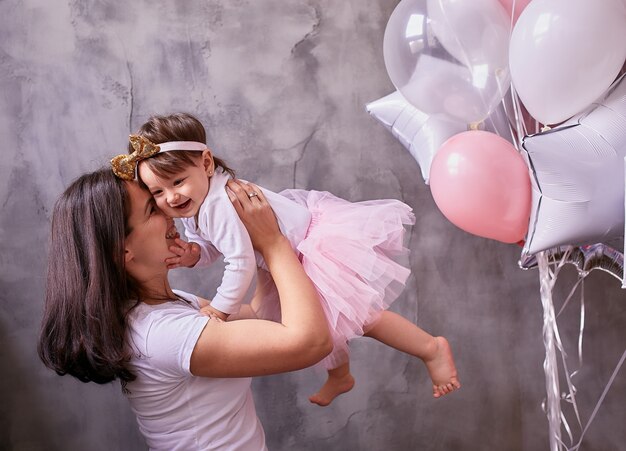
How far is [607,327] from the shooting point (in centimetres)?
235

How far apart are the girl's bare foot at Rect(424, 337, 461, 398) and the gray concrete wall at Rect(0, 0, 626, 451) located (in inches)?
22.3

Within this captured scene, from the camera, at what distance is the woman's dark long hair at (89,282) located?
1.34m

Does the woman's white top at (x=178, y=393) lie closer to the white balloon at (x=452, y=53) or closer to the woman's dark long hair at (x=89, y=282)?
the woman's dark long hair at (x=89, y=282)

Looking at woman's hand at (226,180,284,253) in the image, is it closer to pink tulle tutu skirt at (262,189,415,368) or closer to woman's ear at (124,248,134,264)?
pink tulle tutu skirt at (262,189,415,368)

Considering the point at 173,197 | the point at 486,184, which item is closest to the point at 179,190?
the point at 173,197

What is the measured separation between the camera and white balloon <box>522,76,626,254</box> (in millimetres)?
1279

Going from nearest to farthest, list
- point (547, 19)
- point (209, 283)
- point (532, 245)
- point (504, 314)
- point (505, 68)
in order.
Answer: point (547, 19), point (532, 245), point (505, 68), point (209, 283), point (504, 314)

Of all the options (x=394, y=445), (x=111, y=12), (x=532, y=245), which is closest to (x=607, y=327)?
(x=394, y=445)

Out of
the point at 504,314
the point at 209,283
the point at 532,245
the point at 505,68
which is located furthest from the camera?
the point at 504,314

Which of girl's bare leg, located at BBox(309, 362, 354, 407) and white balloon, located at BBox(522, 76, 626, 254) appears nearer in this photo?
white balloon, located at BBox(522, 76, 626, 254)

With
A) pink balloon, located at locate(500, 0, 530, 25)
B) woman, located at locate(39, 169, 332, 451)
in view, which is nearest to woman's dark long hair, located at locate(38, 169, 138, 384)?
woman, located at locate(39, 169, 332, 451)

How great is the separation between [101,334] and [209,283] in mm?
894

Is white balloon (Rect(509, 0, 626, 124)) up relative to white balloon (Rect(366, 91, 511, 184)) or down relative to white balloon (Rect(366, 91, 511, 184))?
up

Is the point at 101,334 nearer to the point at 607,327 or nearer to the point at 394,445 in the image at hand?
the point at 394,445
